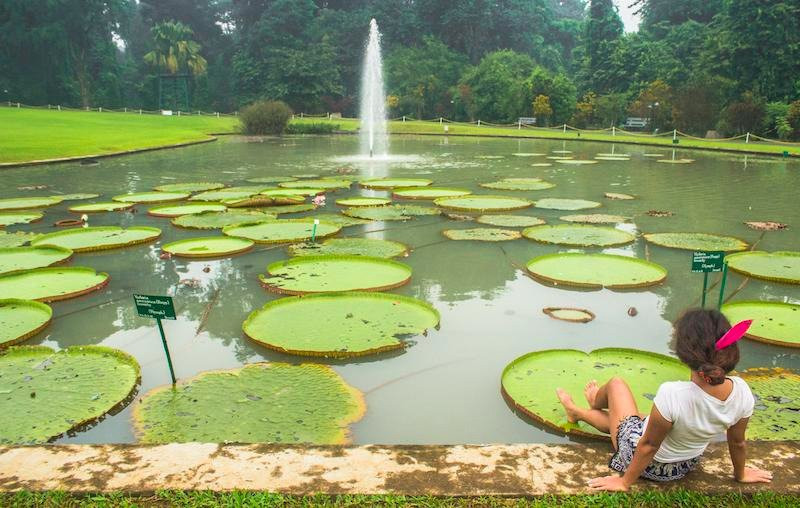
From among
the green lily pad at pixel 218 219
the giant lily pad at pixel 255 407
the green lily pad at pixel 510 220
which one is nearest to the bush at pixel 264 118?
the green lily pad at pixel 218 219

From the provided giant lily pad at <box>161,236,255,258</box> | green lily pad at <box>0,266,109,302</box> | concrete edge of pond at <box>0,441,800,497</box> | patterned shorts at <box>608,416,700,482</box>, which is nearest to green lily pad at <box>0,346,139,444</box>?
concrete edge of pond at <box>0,441,800,497</box>

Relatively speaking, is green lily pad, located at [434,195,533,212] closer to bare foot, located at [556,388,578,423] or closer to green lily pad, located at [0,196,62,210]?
bare foot, located at [556,388,578,423]

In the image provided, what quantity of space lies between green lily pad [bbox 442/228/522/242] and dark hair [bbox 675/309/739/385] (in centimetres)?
582

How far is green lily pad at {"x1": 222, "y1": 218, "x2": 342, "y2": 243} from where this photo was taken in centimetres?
822

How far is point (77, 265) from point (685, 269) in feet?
25.0

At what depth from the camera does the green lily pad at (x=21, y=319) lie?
4852 millimetres

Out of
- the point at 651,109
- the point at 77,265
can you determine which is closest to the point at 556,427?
the point at 77,265

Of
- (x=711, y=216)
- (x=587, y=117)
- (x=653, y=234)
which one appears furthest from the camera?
(x=587, y=117)

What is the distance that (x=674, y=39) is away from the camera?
42906 millimetres

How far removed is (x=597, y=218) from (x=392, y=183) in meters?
5.49

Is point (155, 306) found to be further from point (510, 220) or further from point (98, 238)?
point (510, 220)

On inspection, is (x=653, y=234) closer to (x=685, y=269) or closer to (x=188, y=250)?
(x=685, y=269)

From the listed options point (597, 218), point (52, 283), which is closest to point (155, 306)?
point (52, 283)

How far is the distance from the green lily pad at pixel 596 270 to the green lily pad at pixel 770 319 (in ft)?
3.42
